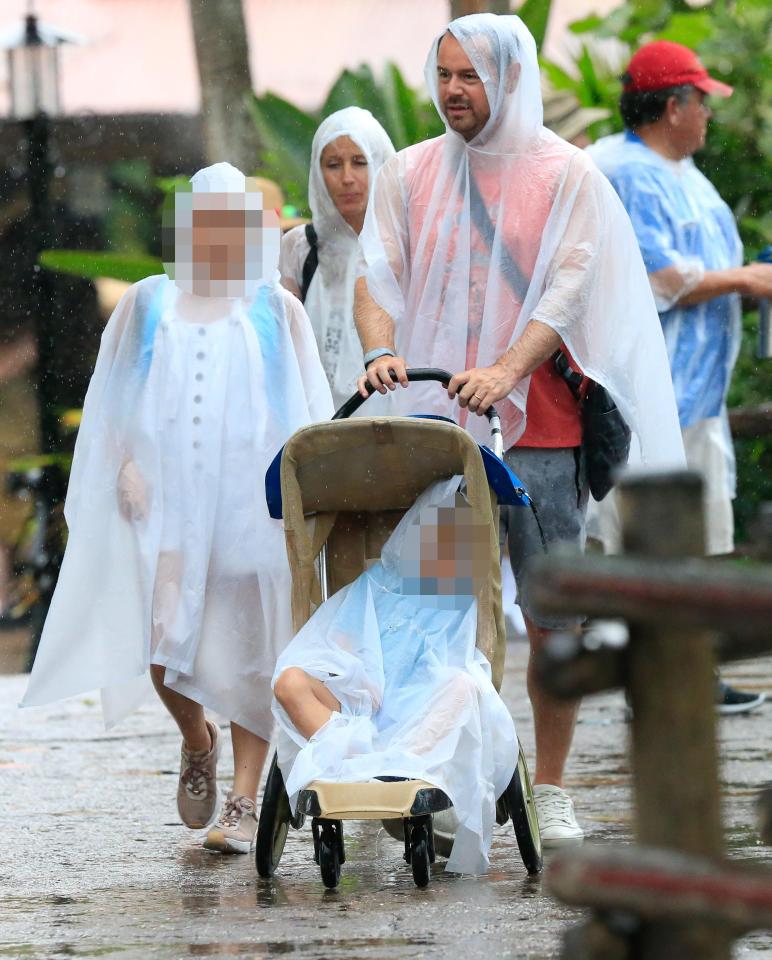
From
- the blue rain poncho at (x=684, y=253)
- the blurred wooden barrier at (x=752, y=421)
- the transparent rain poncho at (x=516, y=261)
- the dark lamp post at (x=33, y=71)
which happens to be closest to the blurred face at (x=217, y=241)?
the transparent rain poncho at (x=516, y=261)

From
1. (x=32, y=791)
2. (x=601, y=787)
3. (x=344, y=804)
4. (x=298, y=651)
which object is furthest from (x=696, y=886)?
(x=32, y=791)

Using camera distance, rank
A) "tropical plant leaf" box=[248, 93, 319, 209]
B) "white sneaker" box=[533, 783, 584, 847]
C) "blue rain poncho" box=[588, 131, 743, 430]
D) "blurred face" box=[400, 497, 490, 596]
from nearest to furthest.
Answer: "blurred face" box=[400, 497, 490, 596] → "white sneaker" box=[533, 783, 584, 847] → "blue rain poncho" box=[588, 131, 743, 430] → "tropical plant leaf" box=[248, 93, 319, 209]

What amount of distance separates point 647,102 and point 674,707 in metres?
5.24

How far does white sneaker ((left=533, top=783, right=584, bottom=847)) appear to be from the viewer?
498 centimetres

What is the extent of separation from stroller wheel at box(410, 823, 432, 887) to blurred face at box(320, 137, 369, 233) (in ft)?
8.01

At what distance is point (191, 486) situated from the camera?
17.0 feet

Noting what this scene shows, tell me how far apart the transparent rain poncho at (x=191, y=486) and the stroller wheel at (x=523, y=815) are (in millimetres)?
908

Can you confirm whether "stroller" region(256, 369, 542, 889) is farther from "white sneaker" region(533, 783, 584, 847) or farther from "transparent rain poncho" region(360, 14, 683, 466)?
"transparent rain poncho" region(360, 14, 683, 466)

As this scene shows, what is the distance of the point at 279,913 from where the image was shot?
13.6 ft

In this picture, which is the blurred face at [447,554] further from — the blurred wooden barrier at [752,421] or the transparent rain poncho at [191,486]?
the blurred wooden barrier at [752,421]

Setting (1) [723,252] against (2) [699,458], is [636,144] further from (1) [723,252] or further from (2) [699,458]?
(2) [699,458]

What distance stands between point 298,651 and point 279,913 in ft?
2.25

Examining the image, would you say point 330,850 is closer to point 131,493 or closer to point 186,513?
point 186,513

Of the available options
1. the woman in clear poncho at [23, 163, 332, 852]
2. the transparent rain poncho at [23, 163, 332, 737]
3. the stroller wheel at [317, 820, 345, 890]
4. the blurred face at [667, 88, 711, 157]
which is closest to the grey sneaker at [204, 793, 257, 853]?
the woman in clear poncho at [23, 163, 332, 852]
